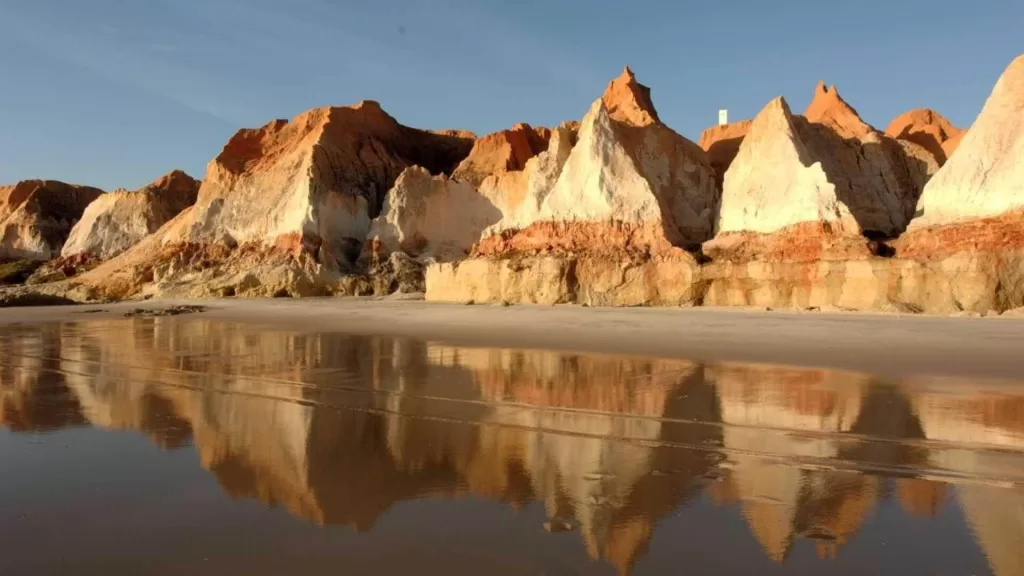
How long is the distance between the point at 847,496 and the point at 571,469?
1976 mm

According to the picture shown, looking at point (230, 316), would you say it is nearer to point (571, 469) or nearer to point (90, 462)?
point (90, 462)

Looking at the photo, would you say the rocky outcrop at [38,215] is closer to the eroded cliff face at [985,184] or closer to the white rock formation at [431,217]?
the white rock formation at [431,217]

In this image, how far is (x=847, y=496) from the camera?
4668 mm

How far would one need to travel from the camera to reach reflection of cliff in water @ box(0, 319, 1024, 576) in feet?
14.9

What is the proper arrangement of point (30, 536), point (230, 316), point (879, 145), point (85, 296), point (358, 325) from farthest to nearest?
point (85, 296) < point (879, 145) < point (230, 316) < point (358, 325) < point (30, 536)

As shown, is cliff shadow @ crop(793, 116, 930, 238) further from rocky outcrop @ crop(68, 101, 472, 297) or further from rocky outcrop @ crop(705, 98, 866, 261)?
rocky outcrop @ crop(68, 101, 472, 297)

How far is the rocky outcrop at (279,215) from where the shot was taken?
39.5m

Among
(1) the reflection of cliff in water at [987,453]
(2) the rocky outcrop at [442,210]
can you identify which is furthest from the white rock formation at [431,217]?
(1) the reflection of cliff in water at [987,453]

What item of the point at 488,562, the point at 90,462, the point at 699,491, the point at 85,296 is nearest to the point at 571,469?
the point at 699,491

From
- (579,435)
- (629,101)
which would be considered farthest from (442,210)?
(579,435)

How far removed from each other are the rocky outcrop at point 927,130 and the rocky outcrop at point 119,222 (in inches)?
2289

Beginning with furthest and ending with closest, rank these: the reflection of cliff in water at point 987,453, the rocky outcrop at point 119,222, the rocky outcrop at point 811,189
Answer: the rocky outcrop at point 119,222, the rocky outcrop at point 811,189, the reflection of cliff in water at point 987,453

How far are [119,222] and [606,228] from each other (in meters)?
51.6

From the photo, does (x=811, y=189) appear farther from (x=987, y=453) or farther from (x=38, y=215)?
(x=38, y=215)
